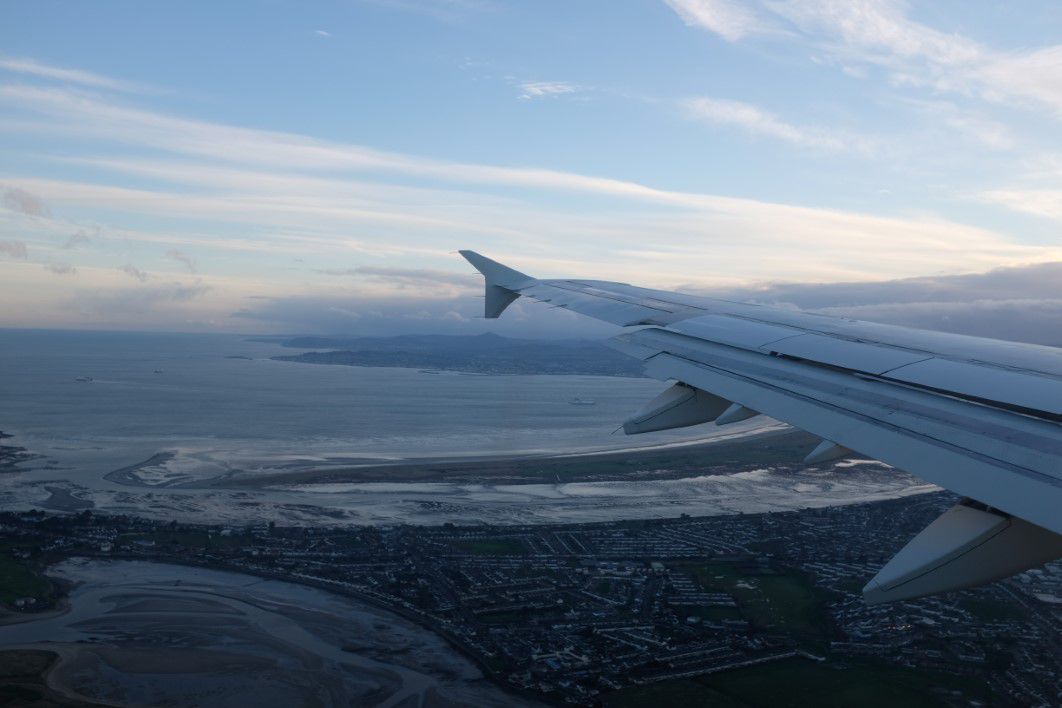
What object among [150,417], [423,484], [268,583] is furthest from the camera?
[150,417]

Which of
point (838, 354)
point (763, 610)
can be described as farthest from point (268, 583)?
point (838, 354)

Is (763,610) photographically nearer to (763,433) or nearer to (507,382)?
(763,433)

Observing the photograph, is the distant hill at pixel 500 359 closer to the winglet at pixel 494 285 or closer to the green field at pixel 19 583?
the green field at pixel 19 583

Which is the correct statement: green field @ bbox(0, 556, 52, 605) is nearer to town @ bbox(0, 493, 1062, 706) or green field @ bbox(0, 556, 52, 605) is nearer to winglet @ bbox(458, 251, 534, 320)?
town @ bbox(0, 493, 1062, 706)

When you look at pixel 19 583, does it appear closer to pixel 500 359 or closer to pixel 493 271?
pixel 493 271

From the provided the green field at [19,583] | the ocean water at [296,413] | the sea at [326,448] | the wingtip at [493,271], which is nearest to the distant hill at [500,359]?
the ocean water at [296,413]

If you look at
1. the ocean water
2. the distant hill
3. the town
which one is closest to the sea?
the ocean water
